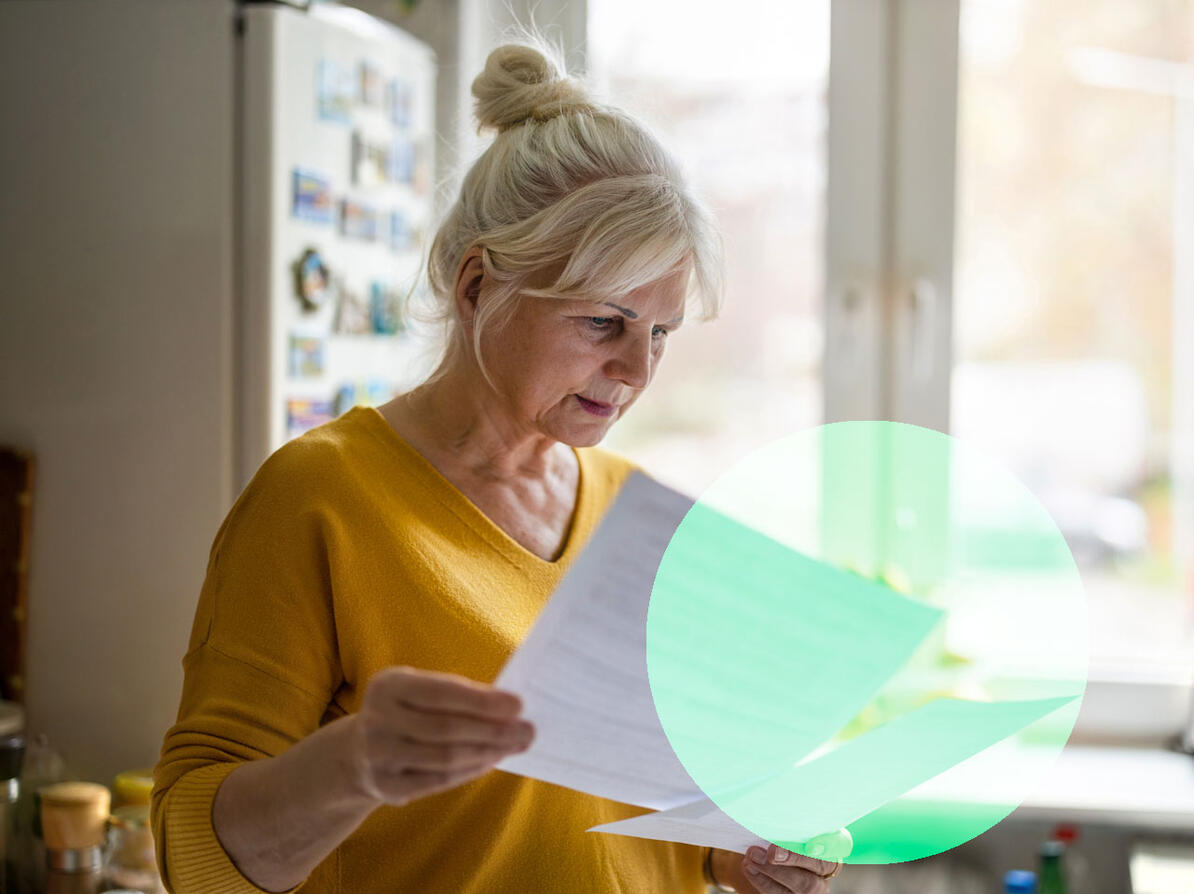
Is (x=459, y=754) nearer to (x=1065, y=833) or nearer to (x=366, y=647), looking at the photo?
(x=366, y=647)

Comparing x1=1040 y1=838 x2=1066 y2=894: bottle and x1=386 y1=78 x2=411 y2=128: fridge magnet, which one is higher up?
x1=386 y1=78 x2=411 y2=128: fridge magnet

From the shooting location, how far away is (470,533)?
898 millimetres

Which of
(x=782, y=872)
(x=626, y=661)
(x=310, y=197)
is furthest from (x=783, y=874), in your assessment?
(x=310, y=197)

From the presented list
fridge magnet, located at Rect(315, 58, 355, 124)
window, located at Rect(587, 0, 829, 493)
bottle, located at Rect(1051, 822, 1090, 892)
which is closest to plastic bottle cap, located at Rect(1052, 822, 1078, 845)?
bottle, located at Rect(1051, 822, 1090, 892)

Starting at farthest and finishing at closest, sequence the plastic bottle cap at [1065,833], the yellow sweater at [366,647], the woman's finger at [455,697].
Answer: the plastic bottle cap at [1065,833] < the yellow sweater at [366,647] < the woman's finger at [455,697]

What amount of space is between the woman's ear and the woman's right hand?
429 millimetres

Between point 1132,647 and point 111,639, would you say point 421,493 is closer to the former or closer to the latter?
point 111,639

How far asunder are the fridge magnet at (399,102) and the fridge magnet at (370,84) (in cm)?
2

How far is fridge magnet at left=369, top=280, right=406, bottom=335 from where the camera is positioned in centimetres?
155

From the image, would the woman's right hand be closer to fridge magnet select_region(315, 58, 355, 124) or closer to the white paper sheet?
the white paper sheet

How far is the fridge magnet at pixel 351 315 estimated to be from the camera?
1.48 metres

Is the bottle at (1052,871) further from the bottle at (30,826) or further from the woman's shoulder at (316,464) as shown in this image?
the bottle at (30,826)

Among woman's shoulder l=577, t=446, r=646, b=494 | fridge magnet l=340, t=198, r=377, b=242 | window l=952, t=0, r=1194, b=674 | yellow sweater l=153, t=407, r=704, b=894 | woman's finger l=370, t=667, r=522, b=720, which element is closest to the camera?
woman's finger l=370, t=667, r=522, b=720

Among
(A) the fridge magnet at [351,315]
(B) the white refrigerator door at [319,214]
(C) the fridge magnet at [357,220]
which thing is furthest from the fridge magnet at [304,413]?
(C) the fridge magnet at [357,220]
